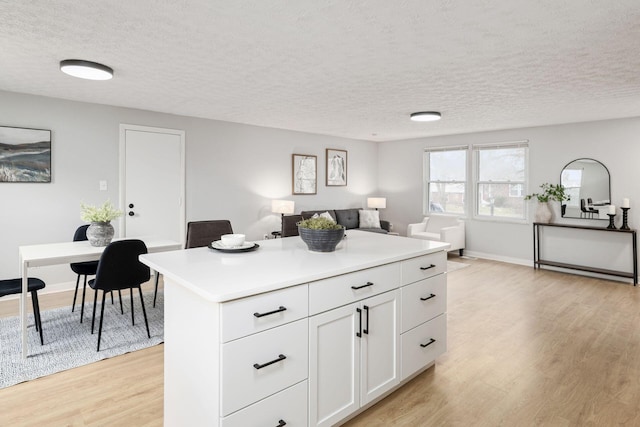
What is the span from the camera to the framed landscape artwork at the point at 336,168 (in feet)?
23.8

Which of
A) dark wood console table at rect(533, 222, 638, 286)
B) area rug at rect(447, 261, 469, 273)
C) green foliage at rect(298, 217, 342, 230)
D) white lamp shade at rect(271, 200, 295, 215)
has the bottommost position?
area rug at rect(447, 261, 469, 273)

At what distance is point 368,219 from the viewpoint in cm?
730

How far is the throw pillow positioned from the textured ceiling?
9.57 ft

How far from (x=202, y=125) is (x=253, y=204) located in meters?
1.46

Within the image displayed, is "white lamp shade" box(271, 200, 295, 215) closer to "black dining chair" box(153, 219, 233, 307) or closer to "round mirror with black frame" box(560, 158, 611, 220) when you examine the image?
"black dining chair" box(153, 219, 233, 307)

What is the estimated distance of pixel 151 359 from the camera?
2.77 meters

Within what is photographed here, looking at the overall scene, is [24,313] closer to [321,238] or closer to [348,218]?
[321,238]

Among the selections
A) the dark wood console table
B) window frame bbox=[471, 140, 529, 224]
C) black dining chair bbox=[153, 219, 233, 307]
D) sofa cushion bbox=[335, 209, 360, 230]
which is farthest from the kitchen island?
sofa cushion bbox=[335, 209, 360, 230]

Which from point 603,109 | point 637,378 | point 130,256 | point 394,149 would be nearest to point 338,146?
point 394,149

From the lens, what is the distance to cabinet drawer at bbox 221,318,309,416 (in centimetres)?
147

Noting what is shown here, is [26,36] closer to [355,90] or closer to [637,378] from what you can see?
[355,90]

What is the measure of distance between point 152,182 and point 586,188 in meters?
6.18

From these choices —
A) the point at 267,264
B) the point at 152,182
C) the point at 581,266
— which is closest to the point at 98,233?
the point at 152,182

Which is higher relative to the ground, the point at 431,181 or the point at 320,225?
the point at 431,181
